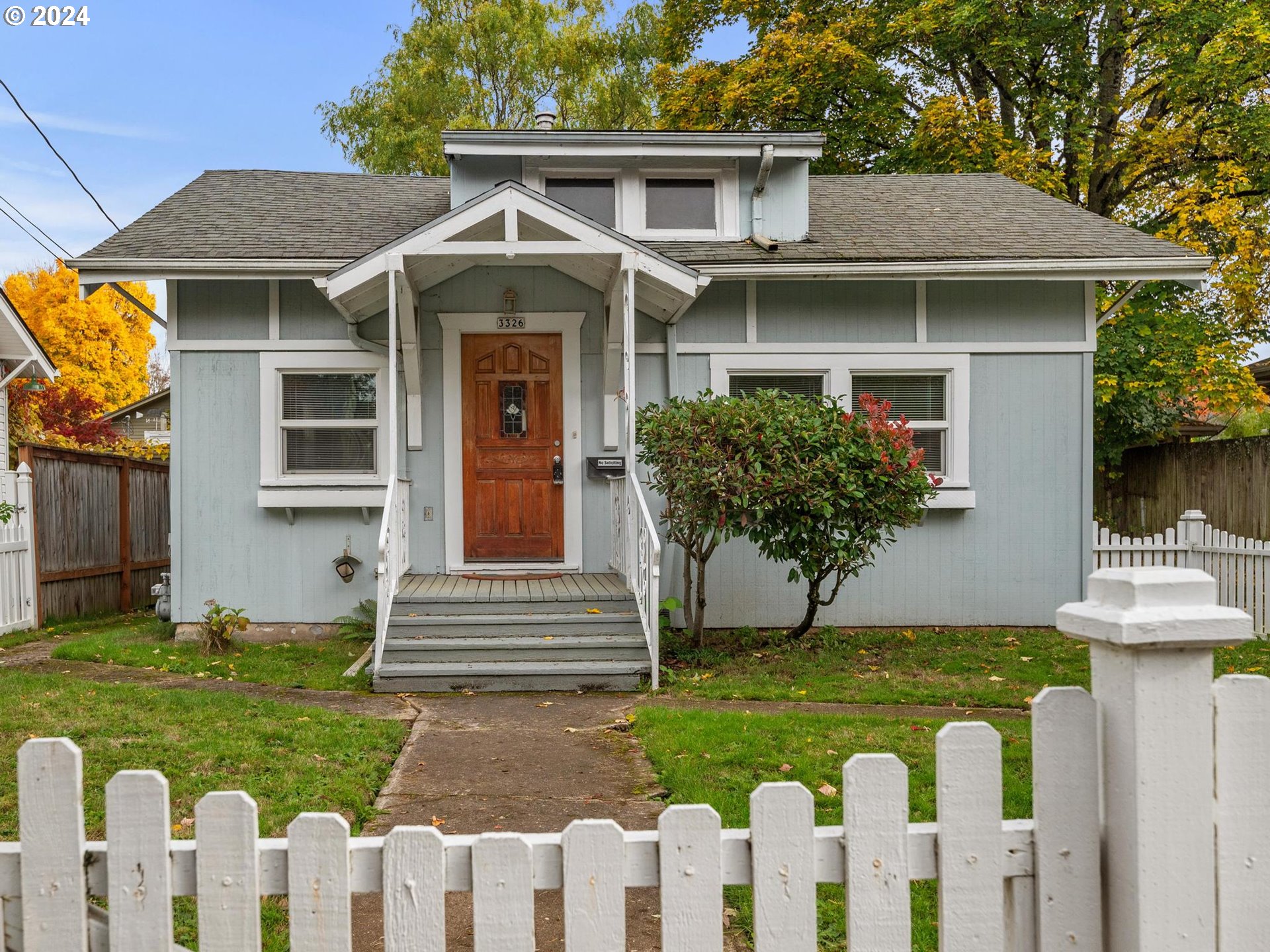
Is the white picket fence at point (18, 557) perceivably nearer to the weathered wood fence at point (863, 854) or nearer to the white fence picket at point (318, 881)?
the weathered wood fence at point (863, 854)

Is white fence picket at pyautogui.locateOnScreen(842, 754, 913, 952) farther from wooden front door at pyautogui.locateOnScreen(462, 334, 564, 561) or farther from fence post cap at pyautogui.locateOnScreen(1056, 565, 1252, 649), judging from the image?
wooden front door at pyautogui.locateOnScreen(462, 334, 564, 561)

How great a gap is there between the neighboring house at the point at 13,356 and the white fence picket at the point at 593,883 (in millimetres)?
12623

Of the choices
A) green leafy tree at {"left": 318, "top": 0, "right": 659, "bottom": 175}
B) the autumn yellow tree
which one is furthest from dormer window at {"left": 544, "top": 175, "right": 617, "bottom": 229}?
Answer: the autumn yellow tree

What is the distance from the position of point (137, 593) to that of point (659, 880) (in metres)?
12.5

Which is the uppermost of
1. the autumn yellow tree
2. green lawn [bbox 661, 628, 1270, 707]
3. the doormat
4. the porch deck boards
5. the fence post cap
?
the autumn yellow tree

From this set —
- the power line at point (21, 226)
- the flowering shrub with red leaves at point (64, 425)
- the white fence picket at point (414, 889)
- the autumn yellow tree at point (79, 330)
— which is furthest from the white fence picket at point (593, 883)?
the autumn yellow tree at point (79, 330)

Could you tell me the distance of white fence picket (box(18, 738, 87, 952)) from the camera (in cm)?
161

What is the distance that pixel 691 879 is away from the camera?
1.63 metres

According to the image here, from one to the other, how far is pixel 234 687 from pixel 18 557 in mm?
4424

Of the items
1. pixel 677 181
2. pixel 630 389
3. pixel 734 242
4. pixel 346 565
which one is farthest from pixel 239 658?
pixel 677 181

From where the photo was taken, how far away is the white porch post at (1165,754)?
5.41ft

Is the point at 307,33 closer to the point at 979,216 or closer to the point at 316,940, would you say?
the point at 979,216

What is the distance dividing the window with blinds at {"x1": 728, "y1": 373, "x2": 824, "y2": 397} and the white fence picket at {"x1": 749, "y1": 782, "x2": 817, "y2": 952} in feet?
25.5

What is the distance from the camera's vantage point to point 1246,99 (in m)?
16.6
